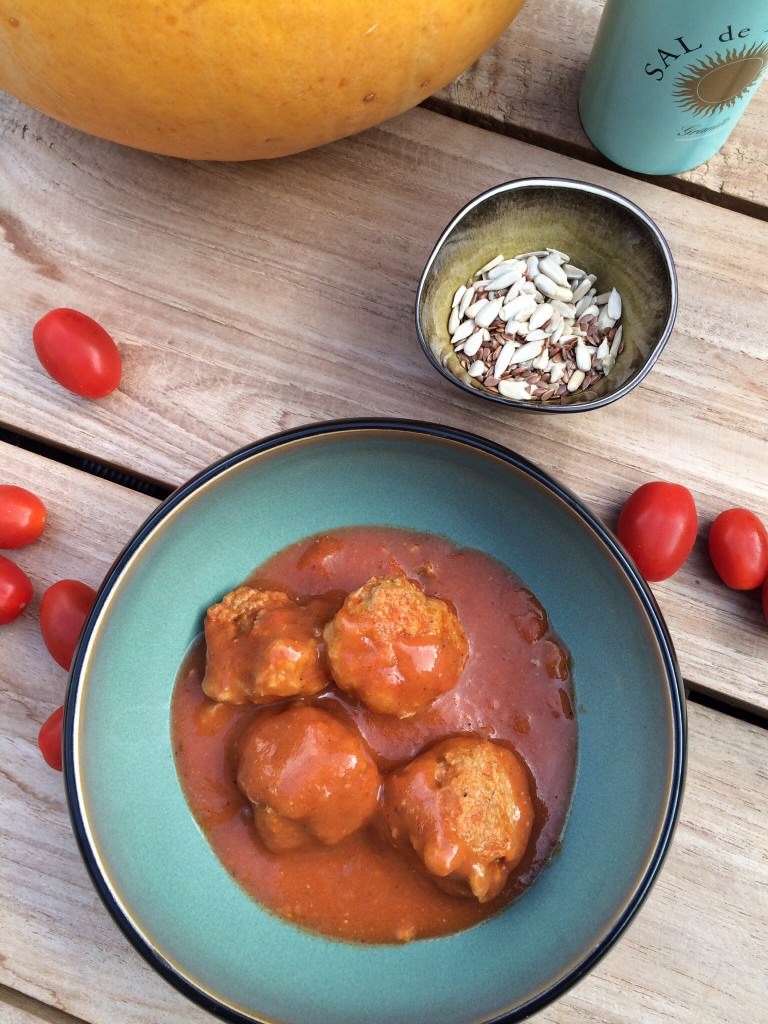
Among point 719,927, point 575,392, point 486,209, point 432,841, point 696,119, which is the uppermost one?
point 696,119

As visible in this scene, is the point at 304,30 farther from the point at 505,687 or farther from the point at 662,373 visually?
the point at 505,687

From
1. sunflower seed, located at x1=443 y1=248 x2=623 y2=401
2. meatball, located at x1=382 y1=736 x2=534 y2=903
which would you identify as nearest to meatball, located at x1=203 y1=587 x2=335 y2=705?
meatball, located at x1=382 y1=736 x2=534 y2=903

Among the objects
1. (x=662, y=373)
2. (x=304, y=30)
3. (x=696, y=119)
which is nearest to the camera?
(x=304, y=30)

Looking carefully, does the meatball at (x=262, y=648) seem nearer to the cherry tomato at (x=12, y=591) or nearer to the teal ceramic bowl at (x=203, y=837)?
the teal ceramic bowl at (x=203, y=837)

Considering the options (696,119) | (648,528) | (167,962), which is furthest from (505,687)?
(696,119)

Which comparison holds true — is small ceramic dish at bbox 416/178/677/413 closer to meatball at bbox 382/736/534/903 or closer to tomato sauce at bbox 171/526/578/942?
tomato sauce at bbox 171/526/578/942

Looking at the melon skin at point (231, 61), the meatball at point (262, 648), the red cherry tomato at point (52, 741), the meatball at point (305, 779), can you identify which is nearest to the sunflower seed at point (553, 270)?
the melon skin at point (231, 61)
